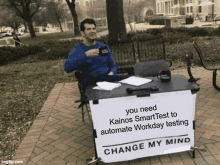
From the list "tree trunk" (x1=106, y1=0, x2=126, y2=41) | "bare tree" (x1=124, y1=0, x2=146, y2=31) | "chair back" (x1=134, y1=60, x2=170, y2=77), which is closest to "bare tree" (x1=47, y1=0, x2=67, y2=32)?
"bare tree" (x1=124, y1=0, x2=146, y2=31)

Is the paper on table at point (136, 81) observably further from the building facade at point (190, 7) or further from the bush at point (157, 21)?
the bush at point (157, 21)

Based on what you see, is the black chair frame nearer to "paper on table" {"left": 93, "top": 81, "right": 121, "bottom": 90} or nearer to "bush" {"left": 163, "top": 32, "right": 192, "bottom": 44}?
"paper on table" {"left": 93, "top": 81, "right": 121, "bottom": 90}

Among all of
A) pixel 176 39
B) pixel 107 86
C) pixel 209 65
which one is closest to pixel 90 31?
pixel 107 86

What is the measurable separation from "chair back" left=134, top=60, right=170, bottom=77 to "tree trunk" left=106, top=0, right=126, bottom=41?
224 inches

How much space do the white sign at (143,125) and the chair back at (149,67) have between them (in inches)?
56.2

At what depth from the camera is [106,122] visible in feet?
8.43

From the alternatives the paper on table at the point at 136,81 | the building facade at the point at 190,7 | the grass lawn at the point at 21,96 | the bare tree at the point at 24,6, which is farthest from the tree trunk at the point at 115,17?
the bare tree at the point at 24,6

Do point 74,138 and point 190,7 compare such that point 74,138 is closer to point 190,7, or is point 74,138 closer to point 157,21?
point 157,21

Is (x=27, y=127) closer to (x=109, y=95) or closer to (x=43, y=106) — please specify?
(x=43, y=106)

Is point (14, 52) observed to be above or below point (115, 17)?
below

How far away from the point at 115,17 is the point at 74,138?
288 inches

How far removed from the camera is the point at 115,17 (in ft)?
32.3

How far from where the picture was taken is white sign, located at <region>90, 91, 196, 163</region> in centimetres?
254

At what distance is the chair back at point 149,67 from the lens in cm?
400
